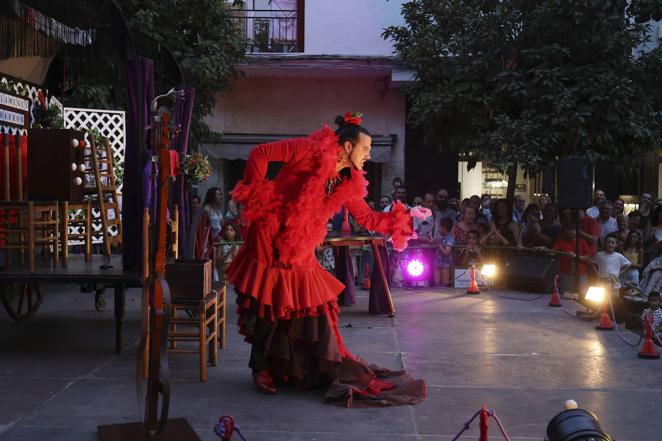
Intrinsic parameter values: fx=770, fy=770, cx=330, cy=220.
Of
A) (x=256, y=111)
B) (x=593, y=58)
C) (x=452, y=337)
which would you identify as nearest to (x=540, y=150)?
(x=593, y=58)

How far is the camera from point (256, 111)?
17375 millimetres

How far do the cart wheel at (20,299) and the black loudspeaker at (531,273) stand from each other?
666 cm

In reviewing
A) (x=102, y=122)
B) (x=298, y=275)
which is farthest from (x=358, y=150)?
(x=102, y=122)

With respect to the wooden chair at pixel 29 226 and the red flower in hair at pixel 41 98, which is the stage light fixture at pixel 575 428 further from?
the red flower in hair at pixel 41 98

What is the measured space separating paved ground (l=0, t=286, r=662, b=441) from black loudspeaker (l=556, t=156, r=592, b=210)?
1.96m

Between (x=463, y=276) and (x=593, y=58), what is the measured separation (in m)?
4.35

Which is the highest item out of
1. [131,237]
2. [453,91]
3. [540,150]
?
[453,91]

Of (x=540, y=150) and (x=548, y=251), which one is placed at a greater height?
(x=540, y=150)

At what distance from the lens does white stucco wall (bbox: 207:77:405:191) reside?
1730cm

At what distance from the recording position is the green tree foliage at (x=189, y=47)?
36.2ft

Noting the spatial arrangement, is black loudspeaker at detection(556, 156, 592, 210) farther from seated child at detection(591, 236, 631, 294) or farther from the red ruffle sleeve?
the red ruffle sleeve

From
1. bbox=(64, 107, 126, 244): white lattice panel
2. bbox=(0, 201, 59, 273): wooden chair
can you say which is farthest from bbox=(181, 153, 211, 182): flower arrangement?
bbox=(64, 107, 126, 244): white lattice panel

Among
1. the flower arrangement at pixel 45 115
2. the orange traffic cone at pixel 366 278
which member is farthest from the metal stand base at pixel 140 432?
the orange traffic cone at pixel 366 278

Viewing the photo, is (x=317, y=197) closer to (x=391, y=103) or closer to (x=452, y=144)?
(x=452, y=144)
